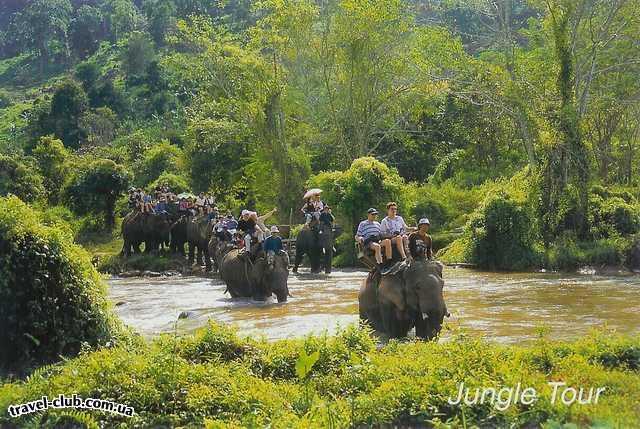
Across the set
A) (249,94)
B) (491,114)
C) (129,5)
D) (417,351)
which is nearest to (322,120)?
(249,94)

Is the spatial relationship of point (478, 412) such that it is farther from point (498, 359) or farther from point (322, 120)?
point (322, 120)

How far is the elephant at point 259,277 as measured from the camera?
1709cm

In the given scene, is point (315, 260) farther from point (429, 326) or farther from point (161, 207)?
point (429, 326)

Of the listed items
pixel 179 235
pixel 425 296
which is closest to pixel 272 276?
pixel 425 296

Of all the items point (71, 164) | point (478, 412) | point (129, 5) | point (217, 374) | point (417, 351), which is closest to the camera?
point (478, 412)

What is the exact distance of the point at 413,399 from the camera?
7.26 meters

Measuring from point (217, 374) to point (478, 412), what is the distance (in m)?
2.53

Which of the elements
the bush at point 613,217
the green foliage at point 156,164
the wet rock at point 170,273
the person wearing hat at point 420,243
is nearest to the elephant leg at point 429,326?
the person wearing hat at point 420,243

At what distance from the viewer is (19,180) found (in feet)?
124

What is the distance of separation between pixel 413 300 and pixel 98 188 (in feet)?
83.9

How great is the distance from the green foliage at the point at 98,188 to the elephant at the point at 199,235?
30.8ft

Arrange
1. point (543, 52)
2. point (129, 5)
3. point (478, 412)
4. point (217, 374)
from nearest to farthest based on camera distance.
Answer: point (478, 412) < point (217, 374) < point (543, 52) < point (129, 5)

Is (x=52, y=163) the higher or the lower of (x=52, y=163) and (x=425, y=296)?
the higher

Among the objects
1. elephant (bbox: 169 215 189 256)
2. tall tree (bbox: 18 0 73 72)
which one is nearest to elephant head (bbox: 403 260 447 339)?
elephant (bbox: 169 215 189 256)
